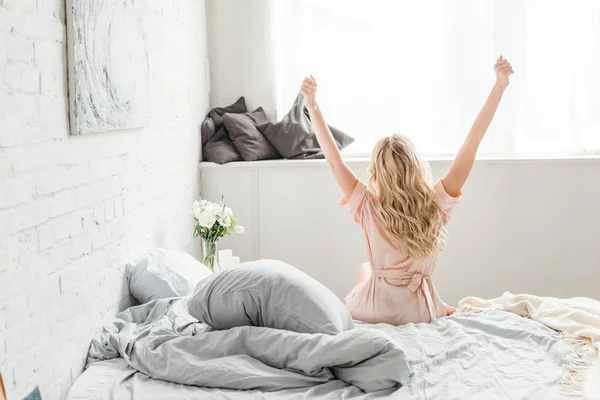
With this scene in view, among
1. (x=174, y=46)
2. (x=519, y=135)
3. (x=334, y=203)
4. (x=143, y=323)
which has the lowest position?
(x=143, y=323)

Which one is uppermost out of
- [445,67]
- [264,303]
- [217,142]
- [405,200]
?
[445,67]

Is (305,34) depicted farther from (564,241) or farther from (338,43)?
(564,241)

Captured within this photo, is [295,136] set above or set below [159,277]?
above

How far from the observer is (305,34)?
396cm

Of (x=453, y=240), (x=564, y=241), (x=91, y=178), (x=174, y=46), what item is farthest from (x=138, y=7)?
(x=564, y=241)

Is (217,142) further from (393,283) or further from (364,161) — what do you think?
(393,283)

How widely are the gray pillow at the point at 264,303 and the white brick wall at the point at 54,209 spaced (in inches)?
14.5

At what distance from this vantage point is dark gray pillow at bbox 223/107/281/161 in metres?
3.82

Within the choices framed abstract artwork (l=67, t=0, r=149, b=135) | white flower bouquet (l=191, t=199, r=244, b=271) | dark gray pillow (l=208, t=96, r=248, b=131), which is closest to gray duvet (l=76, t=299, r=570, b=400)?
framed abstract artwork (l=67, t=0, r=149, b=135)

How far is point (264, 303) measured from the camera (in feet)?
7.16

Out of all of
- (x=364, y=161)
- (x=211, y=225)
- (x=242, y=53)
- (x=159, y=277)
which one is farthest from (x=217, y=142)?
(x=159, y=277)

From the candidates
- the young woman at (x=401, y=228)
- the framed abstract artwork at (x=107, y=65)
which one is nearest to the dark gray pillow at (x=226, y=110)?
the framed abstract artwork at (x=107, y=65)

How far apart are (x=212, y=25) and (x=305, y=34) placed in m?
0.52

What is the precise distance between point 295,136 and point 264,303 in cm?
178
